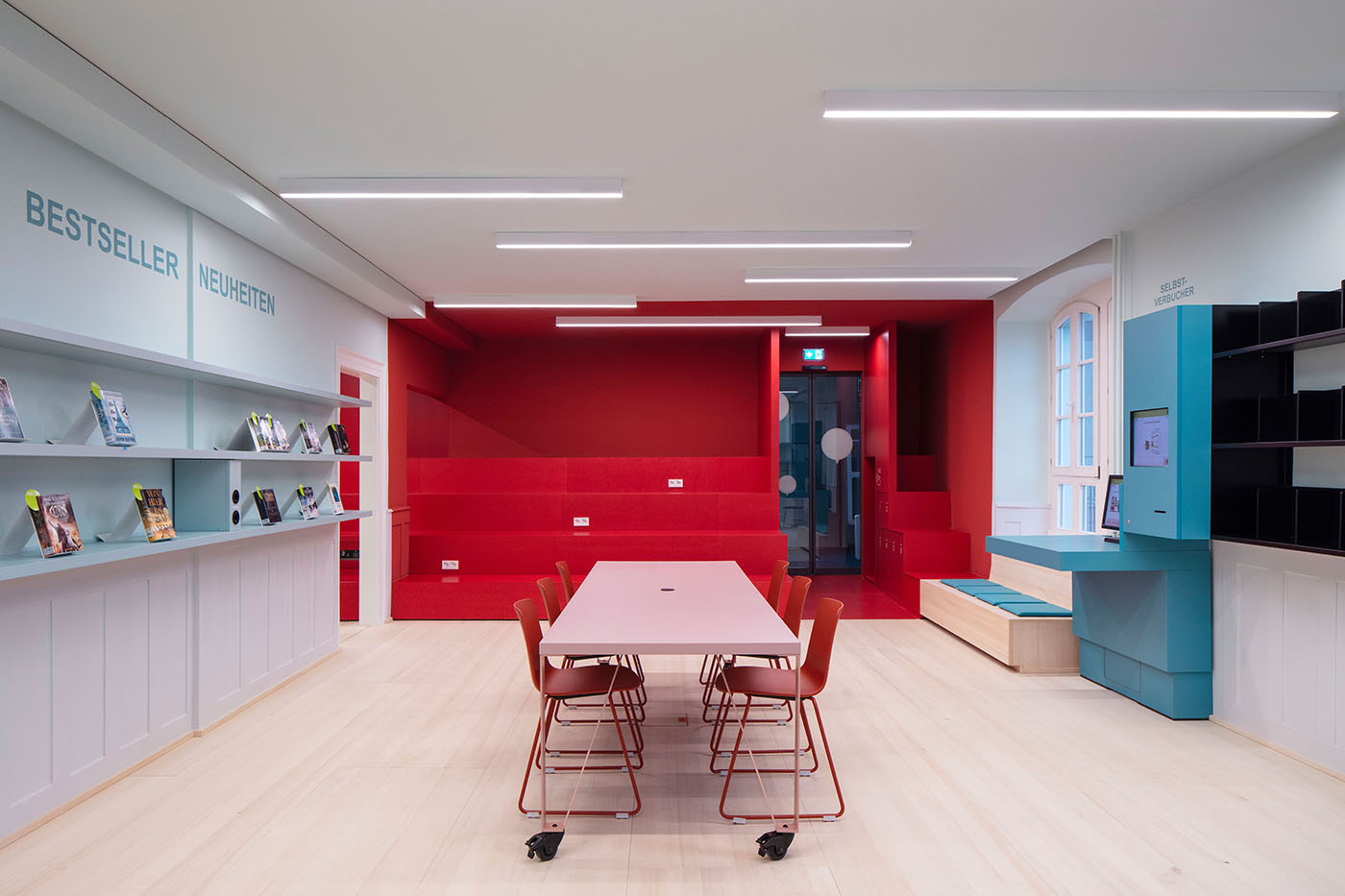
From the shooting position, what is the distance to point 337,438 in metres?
6.06

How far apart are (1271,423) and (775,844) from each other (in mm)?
3645

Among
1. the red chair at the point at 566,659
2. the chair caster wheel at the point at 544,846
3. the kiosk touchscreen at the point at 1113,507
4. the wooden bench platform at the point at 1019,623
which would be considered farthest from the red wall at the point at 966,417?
the chair caster wheel at the point at 544,846

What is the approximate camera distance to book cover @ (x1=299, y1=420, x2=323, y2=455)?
5543 millimetres

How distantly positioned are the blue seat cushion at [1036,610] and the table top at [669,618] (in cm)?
236

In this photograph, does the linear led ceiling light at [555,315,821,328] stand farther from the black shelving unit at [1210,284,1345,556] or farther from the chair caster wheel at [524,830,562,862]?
the chair caster wheel at [524,830,562,862]

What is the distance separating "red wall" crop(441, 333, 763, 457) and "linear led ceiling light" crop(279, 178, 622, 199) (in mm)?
5549

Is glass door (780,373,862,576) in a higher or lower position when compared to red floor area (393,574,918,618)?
higher

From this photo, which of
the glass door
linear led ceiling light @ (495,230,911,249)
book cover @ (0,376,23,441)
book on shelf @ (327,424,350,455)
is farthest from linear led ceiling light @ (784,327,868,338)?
book cover @ (0,376,23,441)

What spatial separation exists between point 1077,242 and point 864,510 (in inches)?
202

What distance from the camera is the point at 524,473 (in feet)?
29.3

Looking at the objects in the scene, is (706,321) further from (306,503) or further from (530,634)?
(530,634)

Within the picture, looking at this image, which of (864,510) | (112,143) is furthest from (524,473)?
(112,143)

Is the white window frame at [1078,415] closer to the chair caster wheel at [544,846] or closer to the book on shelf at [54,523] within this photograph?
the chair caster wheel at [544,846]

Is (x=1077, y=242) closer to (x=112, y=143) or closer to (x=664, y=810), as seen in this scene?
(x=664, y=810)
